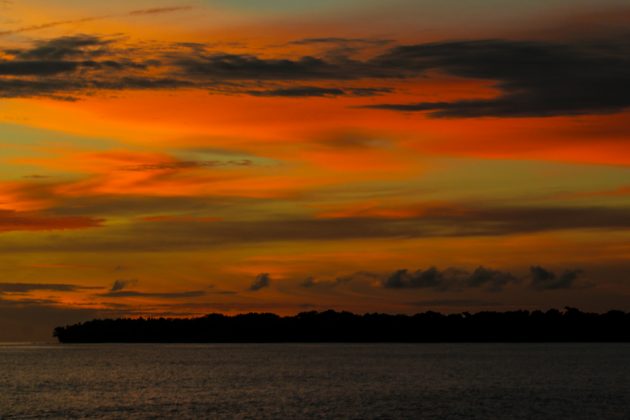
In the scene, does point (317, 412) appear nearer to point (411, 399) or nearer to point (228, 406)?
point (228, 406)

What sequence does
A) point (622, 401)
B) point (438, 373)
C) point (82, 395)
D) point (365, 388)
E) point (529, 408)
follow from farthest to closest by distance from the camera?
point (438, 373) < point (365, 388) < point (82, 395) < point (622, 401) < point (529, 408)

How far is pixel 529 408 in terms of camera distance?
374ft

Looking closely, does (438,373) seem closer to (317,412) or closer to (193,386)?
(193,386)

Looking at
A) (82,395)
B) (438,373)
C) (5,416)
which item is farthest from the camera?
(438,373)

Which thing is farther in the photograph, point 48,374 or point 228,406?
point 48,374

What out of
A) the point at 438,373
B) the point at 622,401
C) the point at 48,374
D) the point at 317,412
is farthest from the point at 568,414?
the point at 48,374

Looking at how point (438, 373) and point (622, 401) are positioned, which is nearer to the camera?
point (622, 401)

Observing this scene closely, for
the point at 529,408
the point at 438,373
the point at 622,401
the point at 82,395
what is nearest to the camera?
the point at 529,408

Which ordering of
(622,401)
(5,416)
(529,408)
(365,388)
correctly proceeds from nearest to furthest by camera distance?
(5,416) → (529,408) → (622,401) → (365,388)

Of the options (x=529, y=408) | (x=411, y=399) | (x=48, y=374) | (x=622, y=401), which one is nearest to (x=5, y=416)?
(x=411, y=399)

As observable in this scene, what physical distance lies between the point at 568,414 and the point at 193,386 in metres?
63.0

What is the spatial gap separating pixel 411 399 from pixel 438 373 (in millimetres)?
67431

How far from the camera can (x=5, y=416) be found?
351ft

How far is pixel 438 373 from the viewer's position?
19088 centimetres
